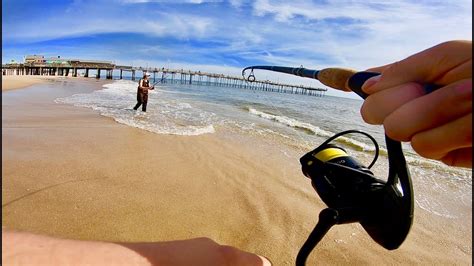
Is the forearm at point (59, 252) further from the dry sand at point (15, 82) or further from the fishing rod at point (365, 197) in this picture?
the dry sand at point (15, 82)

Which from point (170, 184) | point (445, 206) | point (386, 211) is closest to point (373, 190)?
point (386, 211)

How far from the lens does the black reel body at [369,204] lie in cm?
109

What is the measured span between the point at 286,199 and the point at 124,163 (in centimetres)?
242

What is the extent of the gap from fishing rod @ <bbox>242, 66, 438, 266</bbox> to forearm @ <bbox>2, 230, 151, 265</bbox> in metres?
0.89

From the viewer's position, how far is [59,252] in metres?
1.39

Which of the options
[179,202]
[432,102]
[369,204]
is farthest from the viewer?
[179,202]

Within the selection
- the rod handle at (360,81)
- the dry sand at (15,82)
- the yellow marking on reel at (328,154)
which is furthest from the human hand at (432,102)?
the dry sand at (15,82)

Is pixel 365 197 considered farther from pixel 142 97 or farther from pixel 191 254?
pixel 142 97

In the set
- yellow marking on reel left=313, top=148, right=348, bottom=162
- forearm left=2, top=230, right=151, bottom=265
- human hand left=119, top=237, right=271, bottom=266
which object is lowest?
human hand left=119, top=237, right=271, bottom=266

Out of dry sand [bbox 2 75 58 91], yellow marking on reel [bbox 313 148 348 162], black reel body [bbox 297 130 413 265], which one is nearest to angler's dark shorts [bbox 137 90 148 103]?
dry sand [bbox 2 75 58 91]

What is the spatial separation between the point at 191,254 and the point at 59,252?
63 centimetres

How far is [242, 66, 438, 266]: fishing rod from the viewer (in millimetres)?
1075

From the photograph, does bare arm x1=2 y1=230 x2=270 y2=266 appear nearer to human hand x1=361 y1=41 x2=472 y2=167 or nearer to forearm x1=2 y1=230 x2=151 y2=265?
forearm x1=2 y1=230 x2=151 y2=265

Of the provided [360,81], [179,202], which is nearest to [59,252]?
[360,81]
